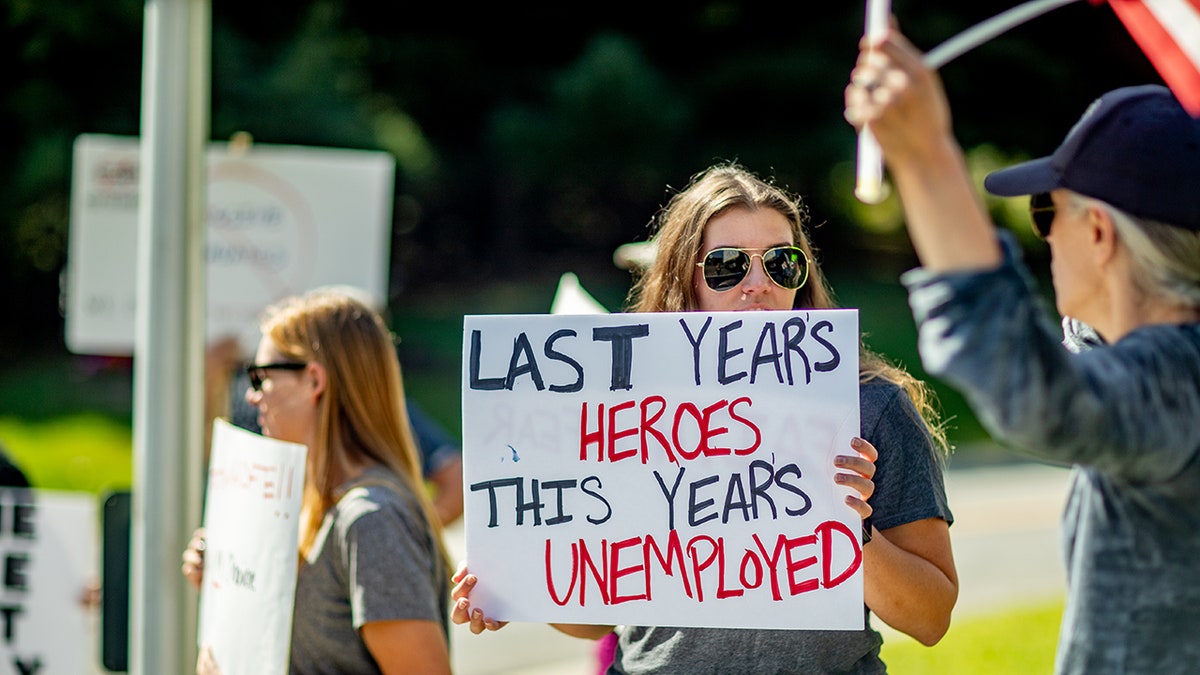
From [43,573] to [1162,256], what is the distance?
298 centimetres

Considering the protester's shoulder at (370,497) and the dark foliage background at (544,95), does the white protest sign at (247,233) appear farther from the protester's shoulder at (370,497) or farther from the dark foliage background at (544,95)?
the dark foliage background at (544,95)

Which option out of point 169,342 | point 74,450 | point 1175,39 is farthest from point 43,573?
point 74,450

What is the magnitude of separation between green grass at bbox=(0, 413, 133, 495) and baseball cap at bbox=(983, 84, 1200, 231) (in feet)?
25.0

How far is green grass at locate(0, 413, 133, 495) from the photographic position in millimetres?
9820

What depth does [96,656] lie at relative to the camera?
5.74 m

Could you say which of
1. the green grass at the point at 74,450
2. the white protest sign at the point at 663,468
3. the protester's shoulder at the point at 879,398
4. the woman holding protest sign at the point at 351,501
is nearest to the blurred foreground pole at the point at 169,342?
the woman holding protest sign at the point at 351,501

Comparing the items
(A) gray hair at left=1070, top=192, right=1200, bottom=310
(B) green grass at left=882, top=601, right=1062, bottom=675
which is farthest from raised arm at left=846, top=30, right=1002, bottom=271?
(B) green grass at left=882, top=601, right=1062, bottom=675

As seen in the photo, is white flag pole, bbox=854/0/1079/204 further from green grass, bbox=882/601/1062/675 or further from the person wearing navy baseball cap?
green grass, bbox=882/601/1062/675

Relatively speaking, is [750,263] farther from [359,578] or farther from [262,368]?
[262,368]

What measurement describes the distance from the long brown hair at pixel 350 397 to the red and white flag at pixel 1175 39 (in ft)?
5.22

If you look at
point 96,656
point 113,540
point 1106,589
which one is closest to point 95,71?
point 96,656

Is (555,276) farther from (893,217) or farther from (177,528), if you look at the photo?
(177,528)

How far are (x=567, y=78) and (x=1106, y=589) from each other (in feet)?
53.0

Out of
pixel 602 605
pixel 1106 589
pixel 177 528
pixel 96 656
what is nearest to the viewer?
pixel 1106 589
